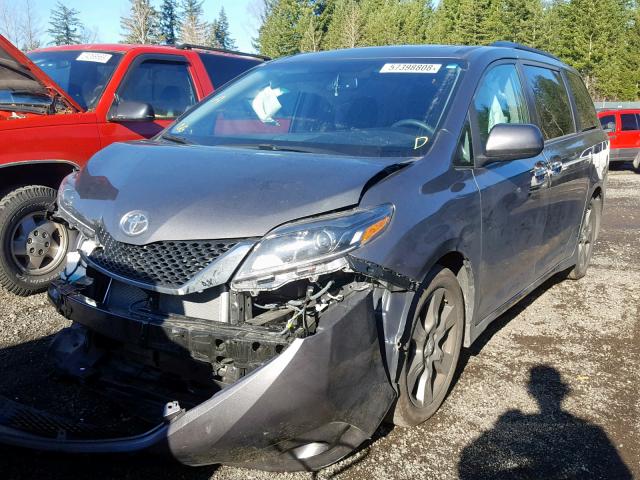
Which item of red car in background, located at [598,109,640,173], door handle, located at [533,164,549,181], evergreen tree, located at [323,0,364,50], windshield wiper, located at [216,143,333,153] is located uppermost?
evergreen tree, located at [323,0,364,50]

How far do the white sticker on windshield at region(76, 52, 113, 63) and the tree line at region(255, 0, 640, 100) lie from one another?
44.3 m

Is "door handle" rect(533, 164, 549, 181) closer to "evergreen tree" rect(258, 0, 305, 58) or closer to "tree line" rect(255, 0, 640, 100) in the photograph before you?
"tree line" rect(255, 0, 640, 100)

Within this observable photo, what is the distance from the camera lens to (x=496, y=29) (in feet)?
185

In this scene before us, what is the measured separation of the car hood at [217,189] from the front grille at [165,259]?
40mm

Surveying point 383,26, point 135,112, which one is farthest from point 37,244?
point 383,26

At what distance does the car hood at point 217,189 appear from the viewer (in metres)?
2.47

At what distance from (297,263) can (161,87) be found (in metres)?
4.24

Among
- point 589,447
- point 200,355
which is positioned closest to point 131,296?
point 200,355

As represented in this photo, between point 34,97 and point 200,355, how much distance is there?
3473 mm

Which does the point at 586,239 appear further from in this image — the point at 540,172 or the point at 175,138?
the point at 175,138

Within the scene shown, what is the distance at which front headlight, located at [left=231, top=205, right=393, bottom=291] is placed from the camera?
7.76 ft

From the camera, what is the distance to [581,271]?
6.04m

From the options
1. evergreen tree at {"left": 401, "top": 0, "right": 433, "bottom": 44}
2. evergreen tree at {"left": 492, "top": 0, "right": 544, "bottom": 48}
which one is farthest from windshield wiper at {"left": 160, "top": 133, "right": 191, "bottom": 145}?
evergreen tree at {"left": 492, "top": 0, "right": 544, "bottom": 48}

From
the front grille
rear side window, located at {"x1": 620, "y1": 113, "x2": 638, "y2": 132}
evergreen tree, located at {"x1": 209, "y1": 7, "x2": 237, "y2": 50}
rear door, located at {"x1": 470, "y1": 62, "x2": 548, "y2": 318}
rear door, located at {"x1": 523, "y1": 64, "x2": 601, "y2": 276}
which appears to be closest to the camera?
the front grille
